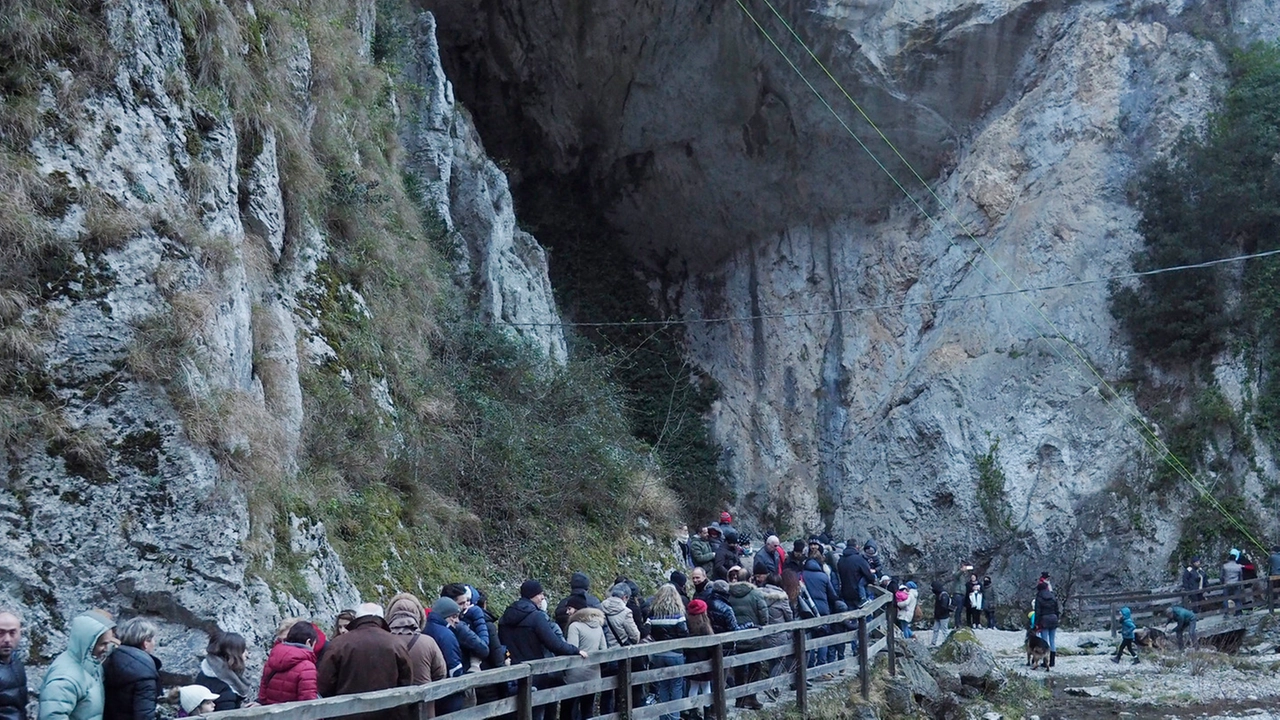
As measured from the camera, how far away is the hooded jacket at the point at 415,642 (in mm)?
5102

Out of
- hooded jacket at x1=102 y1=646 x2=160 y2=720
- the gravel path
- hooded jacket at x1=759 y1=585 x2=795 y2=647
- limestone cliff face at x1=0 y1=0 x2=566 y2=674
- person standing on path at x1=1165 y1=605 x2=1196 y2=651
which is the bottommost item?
the gravel path

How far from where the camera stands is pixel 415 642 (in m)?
5.20

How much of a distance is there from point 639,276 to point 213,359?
64.6 feet

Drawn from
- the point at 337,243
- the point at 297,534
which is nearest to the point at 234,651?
the point at 297,534

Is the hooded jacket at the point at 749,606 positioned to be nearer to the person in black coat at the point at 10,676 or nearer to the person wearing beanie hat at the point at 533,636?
the person wearing beanie hat at the point at 533,636

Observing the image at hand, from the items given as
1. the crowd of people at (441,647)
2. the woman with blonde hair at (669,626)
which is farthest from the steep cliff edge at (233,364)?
the woman with blonde hair at (669,626)

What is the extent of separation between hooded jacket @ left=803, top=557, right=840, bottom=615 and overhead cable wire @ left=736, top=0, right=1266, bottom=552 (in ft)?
39.2

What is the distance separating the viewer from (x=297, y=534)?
25.4 ft

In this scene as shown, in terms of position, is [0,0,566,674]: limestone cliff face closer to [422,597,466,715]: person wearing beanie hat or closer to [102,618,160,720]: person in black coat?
[422,597,466,715]: person wearing beanie hat

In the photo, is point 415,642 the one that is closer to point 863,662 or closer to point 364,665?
point 364,665

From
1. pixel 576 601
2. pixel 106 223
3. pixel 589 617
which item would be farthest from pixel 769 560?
pixel 106 223

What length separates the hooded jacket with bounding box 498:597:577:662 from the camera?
638 cm

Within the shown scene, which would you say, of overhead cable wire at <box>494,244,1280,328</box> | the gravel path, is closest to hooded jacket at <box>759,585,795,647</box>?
the gravel path

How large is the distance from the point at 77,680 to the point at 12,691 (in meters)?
0.32
